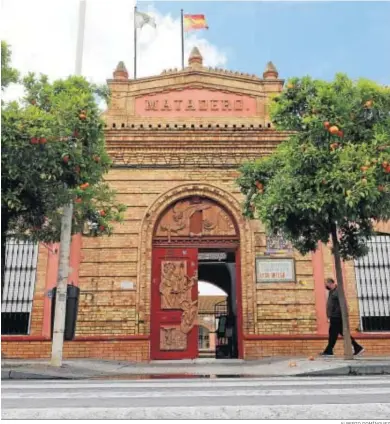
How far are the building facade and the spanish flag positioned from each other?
376cm

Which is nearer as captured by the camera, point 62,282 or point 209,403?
point 209,403

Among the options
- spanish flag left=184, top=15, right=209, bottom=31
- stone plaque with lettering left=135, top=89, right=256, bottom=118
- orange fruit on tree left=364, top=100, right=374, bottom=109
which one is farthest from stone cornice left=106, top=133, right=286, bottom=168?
spanish flag left=184, top=15, right=209, bottom=31

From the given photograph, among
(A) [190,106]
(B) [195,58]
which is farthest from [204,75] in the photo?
(A) [190,106]

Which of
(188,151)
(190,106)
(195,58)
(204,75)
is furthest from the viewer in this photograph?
(195,58)

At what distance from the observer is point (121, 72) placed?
14555mm

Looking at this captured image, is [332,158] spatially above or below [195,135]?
below

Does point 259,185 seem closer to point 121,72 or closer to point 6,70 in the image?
point 6,70

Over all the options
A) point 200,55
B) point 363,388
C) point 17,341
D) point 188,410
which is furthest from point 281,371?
point 200,55

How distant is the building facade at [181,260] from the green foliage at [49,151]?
3194 mm

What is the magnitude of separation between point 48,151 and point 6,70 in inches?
80.3

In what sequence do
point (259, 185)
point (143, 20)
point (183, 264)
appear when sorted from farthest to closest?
1. point (143, 20)
2. point (183, 264)
3. point (259, 185)

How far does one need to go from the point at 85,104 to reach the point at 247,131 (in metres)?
5.85

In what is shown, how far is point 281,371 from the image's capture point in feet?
27.0

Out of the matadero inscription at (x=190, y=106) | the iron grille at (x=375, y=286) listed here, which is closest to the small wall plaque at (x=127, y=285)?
the matadero inscription at (x=190, y=106)
